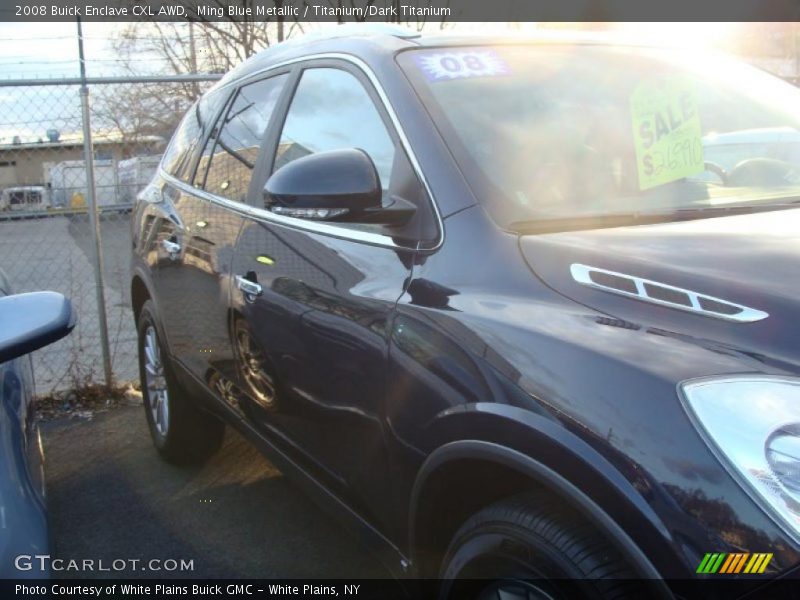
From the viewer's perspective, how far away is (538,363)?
162 centimetres

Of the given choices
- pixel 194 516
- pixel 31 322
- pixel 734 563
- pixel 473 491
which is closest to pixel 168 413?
pixel 194 516

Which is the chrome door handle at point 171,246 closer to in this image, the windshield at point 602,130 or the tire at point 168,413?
the tire at point 168,413

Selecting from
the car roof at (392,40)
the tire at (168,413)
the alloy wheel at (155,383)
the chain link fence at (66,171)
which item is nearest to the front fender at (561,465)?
the car roof at (392,40)

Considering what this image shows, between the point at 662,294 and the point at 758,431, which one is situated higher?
the point at 662,294

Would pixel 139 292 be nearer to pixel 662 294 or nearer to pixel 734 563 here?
pixel 662 294

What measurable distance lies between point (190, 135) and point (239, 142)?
83cm

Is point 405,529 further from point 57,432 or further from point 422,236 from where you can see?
point 57,432

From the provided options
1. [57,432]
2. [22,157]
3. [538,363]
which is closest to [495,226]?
[538,363]

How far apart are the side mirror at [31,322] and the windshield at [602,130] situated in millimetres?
1082

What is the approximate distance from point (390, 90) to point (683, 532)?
1521mm

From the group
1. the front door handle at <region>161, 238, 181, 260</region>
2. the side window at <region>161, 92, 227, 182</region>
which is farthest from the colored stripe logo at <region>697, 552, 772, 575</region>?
the side window at <region>161, 92, 227, 182</region>

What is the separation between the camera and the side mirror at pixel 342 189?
2.10 m

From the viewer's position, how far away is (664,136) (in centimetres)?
227
